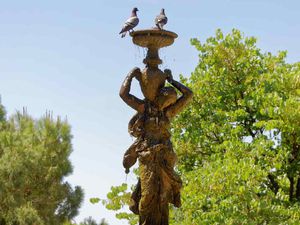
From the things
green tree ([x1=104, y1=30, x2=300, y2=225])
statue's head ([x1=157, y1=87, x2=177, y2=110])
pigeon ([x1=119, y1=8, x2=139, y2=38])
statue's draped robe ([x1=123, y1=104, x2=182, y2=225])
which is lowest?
statue's draped robe ([x1=123, y1=104, x2=182, y2=225])

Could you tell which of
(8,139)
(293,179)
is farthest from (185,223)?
(8,139)

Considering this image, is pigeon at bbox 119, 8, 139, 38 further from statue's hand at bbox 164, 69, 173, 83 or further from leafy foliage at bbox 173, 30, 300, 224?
leafy foliage at bbox 173, 30, 300, 224

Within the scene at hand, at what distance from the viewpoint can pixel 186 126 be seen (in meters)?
20.5

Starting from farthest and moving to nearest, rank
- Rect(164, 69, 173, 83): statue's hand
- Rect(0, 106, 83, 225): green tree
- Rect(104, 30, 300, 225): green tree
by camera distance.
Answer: Rect(0, 106, 83, 225): green tree, Rect(104, 30, 300, 225): green tree, Rect(164, 69, 173, 83): statue's hand

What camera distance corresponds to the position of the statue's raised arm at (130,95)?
9984 millimetres

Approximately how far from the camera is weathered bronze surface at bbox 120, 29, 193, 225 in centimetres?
970

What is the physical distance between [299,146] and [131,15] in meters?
9.56

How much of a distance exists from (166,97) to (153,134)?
0.56 meters

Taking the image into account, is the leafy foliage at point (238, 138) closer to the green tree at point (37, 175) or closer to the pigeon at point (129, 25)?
the green tree at point (37, 175)

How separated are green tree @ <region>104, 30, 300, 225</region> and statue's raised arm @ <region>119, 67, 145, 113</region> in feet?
24.0

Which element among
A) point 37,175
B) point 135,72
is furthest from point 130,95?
point 37,175

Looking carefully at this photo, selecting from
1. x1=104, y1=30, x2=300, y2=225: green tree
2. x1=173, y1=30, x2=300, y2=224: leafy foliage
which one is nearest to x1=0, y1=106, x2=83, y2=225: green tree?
x1=104, y1=30, x2=300, y2=225: green tree

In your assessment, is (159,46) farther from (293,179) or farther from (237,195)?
(293,179)

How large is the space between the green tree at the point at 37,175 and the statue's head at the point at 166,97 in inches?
529
